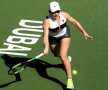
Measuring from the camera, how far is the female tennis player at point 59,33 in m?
9.67

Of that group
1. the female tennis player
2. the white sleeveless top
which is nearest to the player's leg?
the female tennis player

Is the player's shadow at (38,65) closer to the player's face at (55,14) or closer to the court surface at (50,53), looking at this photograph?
the court surface at (50,53)

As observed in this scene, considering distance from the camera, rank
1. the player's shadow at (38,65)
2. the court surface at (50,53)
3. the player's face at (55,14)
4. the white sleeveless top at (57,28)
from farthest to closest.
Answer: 1. the player's shadow at (38,65)
2. the court surface at (50,53)
3. the white sleeveless top at (57,28)
4. the player's face at (55,14)

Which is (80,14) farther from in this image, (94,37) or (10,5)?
(10,5)

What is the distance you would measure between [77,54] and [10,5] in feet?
12.8

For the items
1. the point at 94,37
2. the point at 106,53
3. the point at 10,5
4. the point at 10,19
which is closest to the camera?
the point at 106,53

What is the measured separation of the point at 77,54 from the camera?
11.4 metres

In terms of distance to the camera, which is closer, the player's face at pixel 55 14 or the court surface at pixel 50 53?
the player's face at pixel 55 14

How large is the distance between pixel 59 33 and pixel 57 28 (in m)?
0.19

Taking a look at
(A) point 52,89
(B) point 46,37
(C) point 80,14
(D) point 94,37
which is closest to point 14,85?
(A) point 52,89

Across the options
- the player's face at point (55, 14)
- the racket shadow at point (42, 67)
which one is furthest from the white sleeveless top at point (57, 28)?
the racket shadow at point (42, 67)

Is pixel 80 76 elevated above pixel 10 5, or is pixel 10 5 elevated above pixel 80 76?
pixel 10 5

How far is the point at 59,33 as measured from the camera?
1006 centimetres

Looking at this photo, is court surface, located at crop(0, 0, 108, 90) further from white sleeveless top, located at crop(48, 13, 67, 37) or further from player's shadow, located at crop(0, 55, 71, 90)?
white sleeveless top, located at crop(48, 13, 67, 37)
